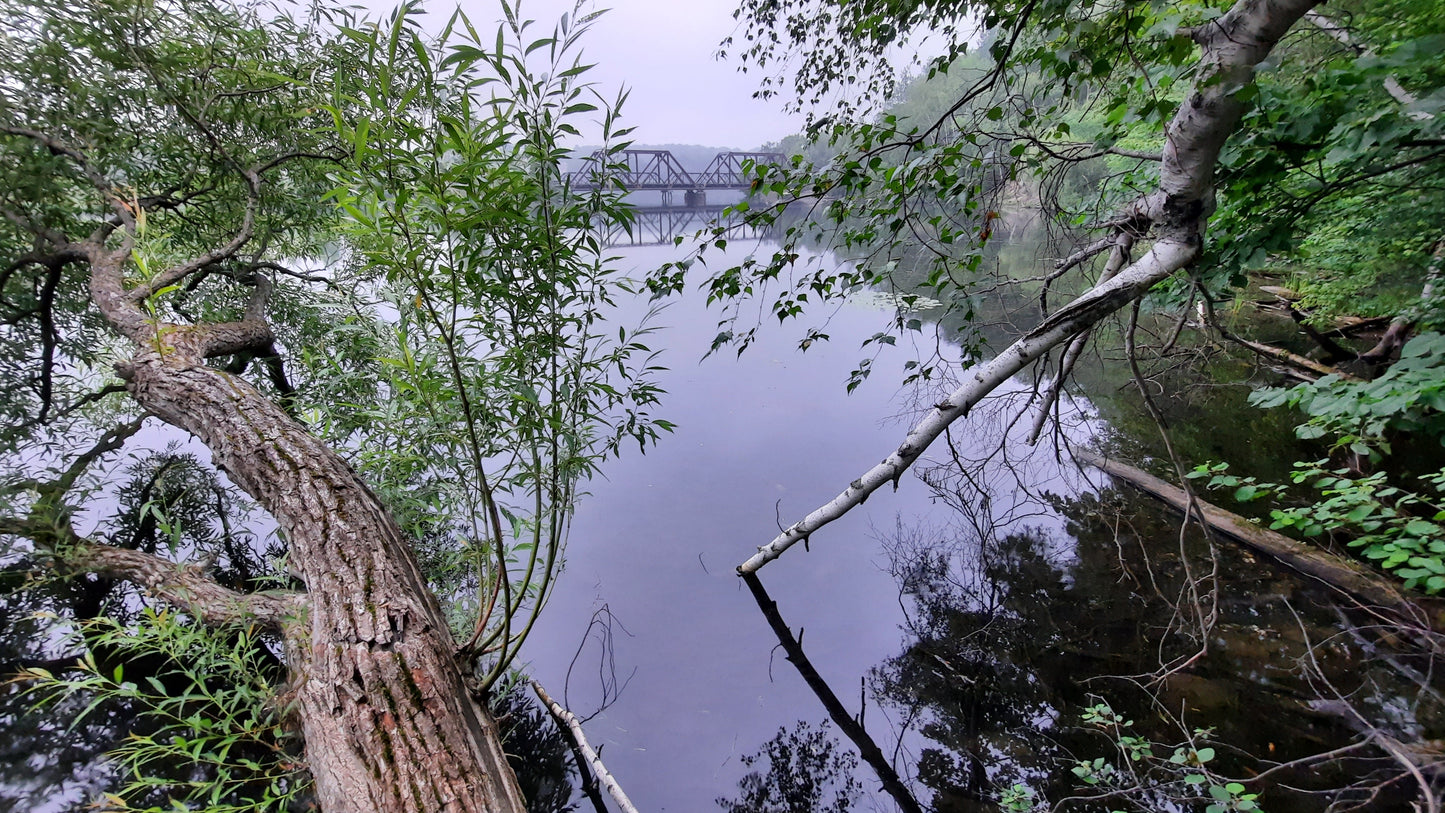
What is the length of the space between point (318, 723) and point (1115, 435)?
14.2 ft

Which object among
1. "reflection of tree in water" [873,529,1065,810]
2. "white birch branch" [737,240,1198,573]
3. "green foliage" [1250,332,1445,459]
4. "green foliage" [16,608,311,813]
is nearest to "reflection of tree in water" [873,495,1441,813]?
"reflection of tree in water" [873,529,1065,810]

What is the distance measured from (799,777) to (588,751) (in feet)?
2.33

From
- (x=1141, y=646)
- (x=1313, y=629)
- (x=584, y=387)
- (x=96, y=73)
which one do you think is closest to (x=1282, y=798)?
(x=1141, y=646)

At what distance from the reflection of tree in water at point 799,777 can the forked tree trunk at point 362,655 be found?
1.06 meters

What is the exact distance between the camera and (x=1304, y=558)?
244 centimetres

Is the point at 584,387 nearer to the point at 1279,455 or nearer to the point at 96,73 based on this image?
the point at 96,73

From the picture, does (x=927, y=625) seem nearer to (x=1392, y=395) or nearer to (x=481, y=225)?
(x=1392, y=395)

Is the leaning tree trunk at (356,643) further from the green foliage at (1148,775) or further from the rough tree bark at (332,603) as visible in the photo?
the green foliage at (1148,775)

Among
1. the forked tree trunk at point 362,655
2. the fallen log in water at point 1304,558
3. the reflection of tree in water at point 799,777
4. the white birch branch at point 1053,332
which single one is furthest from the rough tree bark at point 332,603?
the fallen log in water at point 1304,558

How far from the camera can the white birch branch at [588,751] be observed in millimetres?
1499

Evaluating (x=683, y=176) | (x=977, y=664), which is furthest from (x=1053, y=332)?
(x=683, y=176)

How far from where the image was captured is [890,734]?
203cm

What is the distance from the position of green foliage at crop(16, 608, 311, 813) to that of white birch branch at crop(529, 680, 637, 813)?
668mm

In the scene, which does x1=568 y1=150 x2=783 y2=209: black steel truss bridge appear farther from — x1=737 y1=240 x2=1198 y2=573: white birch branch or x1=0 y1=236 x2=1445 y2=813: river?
x1=737 y1=240 x2=1198 y2=573: white birch branch
